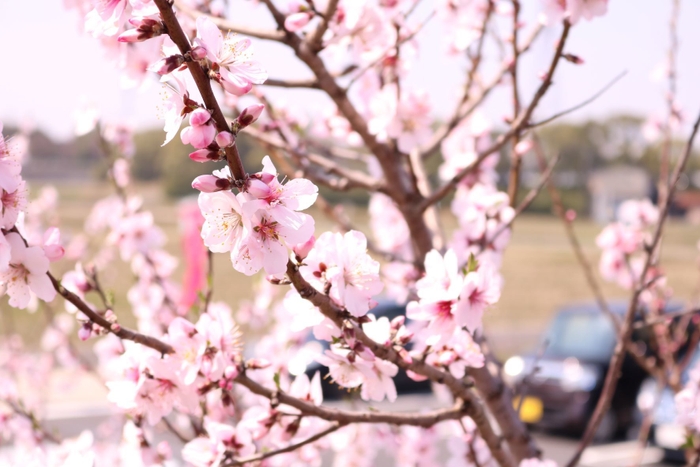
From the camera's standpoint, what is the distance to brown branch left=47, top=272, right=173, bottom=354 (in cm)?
102

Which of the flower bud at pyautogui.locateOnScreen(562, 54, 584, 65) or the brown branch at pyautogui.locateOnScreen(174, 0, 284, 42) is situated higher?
the brown branch at pyautogui.locateOnScreen(174, 0, 284, 42)

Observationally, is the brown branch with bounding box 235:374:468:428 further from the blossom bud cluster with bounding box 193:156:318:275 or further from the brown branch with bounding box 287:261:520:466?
the blossom bud cluster with bounding box 193:156:318:275

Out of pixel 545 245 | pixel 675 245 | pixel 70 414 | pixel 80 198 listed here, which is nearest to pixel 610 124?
pixel 675 245

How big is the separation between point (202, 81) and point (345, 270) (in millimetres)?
345

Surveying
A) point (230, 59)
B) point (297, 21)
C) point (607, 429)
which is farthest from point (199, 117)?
point (607, 429)

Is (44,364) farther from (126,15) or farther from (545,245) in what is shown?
(545,245)

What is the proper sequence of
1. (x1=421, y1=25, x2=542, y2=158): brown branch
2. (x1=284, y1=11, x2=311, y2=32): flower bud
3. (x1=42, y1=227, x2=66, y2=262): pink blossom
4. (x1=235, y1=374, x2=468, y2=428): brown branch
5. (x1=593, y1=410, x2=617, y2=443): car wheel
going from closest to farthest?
(x1=42, y1=227, x2=66, y2=262): pink blossom < (x1=235, y1=374, x2=468, y2=428): brown branch < (x1=284, y1=11, x2=311, y2=32): flower bud < (x1=421, y1=25, x2=542, y2=158): brown branch < (x1=593, y1=410, x2=617, y2=443): car wheel

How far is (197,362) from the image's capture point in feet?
3.69

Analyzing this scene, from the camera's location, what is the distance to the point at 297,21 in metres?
1.39

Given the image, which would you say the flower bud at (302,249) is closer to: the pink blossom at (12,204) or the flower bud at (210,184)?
the flower bud at (210,184)

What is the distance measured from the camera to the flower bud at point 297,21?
4.55ft

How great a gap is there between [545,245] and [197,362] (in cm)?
3969

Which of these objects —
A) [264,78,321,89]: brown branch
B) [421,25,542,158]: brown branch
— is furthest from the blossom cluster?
[264,78,321,89]: brown branch

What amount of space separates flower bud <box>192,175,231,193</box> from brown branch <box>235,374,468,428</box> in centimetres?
43
